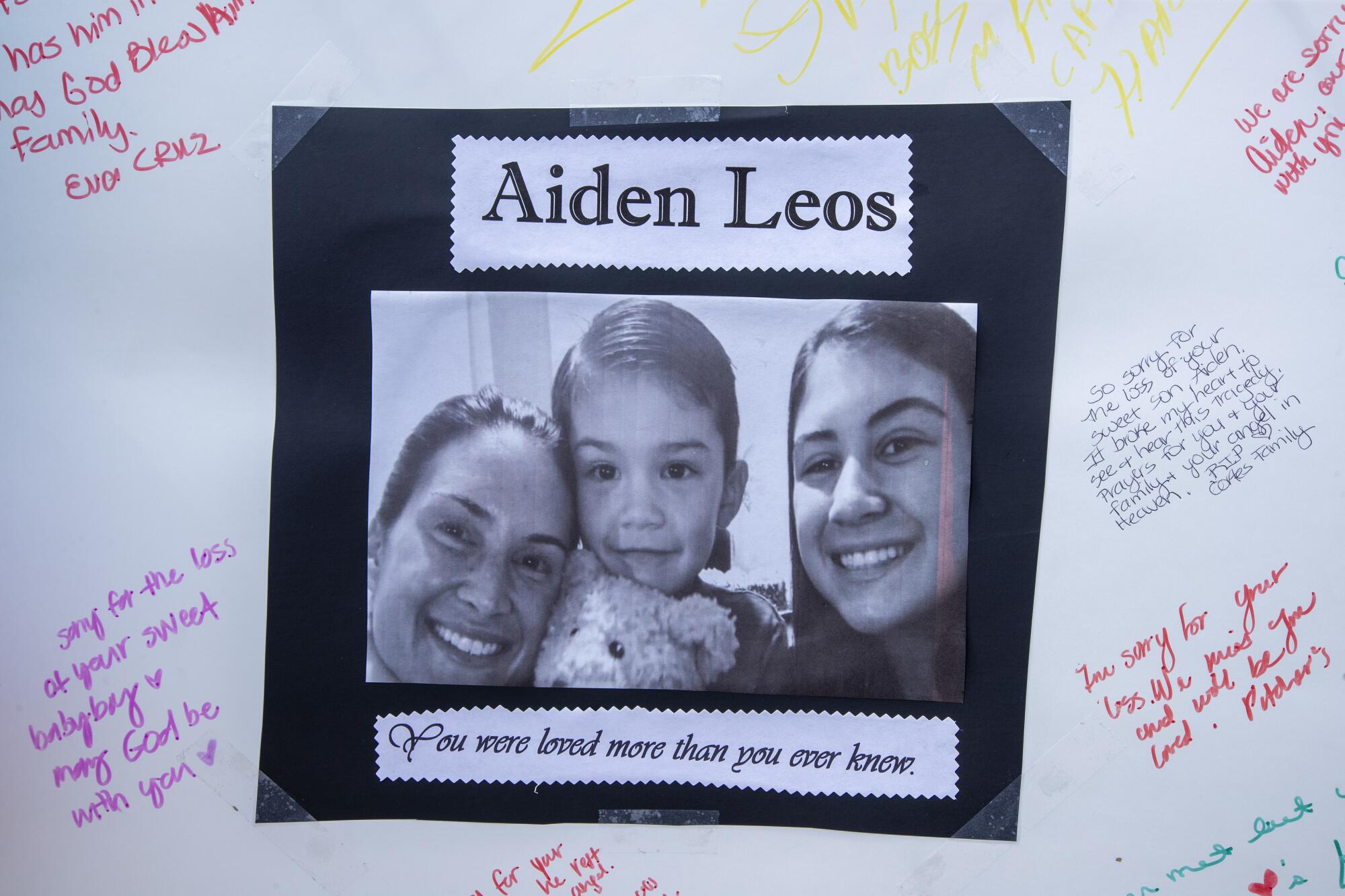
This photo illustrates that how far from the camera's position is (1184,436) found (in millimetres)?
707

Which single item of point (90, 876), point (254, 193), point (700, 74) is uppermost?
point (700, 74)

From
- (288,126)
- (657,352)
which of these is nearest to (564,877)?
(657,352)

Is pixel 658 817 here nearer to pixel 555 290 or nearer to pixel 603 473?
A: pixel 603 473

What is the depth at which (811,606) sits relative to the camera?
709mm

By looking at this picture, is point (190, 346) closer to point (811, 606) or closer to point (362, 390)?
point (362, 390)

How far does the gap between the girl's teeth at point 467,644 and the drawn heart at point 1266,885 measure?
0.65m

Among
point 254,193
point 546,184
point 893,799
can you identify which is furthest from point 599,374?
point 893,799

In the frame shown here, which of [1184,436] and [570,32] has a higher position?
[570,32]

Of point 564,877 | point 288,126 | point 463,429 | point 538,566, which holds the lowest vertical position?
point 564,877

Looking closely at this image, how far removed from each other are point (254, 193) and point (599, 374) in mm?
324

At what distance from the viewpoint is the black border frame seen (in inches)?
27.4

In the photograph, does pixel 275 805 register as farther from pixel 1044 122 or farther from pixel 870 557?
pixel 1044 122

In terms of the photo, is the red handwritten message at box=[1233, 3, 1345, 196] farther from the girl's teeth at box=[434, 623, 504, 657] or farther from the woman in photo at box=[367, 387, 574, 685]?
the girl's teeth at box=[434, 623, 504, 657]
